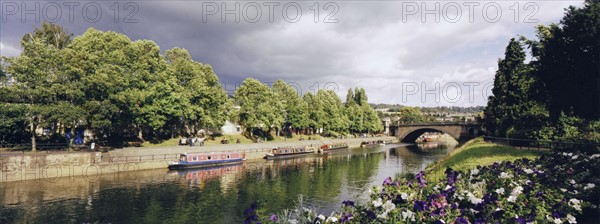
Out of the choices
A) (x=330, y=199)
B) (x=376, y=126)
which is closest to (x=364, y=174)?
(x=330, y=199)

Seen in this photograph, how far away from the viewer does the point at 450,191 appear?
10.6 metres

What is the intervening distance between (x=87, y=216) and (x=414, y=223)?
2763cm

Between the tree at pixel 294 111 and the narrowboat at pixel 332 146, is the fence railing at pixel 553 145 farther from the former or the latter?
the tree at pixel 294 111

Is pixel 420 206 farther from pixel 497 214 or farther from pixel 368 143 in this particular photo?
pixel 368 143

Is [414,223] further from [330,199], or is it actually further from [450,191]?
[330,199]

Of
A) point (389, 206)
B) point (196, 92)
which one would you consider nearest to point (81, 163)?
point (196, 92)

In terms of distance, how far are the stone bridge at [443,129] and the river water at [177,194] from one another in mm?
65484

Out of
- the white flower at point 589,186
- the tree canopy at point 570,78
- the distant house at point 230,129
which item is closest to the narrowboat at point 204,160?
the distant house at point 230,129

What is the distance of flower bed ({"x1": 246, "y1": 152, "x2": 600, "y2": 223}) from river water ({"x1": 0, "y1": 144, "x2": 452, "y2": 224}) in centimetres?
1351

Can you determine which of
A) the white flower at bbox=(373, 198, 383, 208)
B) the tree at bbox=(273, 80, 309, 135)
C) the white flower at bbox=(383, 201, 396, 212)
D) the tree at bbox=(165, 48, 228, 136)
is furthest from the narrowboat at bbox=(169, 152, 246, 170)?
the white flower at bbox=(383, 201, 396, 212)

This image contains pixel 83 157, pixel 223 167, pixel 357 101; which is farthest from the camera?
pixel 357 101

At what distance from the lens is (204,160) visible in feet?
187

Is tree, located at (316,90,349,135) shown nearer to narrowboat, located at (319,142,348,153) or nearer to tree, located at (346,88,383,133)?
tree, located at (346,88,383,133)

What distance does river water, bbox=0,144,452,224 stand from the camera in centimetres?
2861
